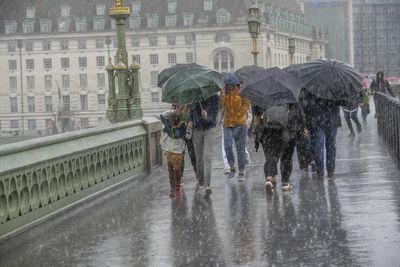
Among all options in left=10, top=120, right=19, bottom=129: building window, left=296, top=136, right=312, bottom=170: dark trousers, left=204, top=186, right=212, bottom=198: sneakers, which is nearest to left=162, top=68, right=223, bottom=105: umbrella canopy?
left=204, top=186, right=212, bottom=198: sneakers

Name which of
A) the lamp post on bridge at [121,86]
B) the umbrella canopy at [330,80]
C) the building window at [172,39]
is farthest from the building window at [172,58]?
the umbrella canopy at [330,80]

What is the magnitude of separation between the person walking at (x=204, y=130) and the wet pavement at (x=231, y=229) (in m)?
0.47

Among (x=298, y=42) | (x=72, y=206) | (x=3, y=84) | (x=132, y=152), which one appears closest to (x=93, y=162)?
(x=72, y=206)

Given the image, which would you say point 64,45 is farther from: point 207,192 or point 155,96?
point 207,192

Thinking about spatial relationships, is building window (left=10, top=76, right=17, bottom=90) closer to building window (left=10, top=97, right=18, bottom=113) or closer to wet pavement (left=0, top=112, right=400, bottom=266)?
building window (left=10, top=97, right=18, bottom=113)

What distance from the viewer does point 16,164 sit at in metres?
10.7

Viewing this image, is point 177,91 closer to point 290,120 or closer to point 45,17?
point 290,120

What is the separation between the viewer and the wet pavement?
902 cm

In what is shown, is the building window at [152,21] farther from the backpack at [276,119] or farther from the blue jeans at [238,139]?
the backpack at [276,119]

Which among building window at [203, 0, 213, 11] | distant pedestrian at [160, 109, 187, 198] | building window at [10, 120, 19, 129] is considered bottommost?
building window at [10, 120, 19, 129]

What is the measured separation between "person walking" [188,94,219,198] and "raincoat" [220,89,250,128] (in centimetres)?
133

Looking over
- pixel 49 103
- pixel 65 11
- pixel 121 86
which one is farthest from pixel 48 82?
pixel 121 86

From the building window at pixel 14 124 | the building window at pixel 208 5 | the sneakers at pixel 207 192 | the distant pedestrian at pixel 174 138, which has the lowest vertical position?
the building window at pixel 14 124

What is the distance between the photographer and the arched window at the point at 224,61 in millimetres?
120688
